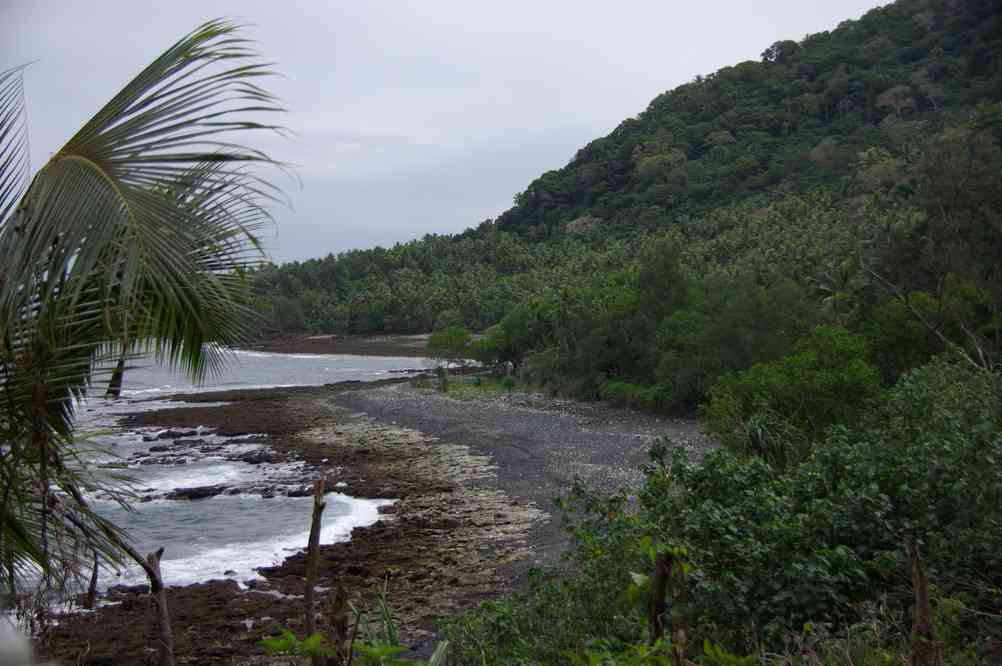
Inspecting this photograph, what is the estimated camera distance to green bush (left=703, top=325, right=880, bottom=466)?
20703 millimetres

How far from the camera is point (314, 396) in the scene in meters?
53.0

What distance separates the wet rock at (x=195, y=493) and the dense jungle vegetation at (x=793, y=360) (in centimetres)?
1202

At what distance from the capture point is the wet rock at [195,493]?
26219 mm

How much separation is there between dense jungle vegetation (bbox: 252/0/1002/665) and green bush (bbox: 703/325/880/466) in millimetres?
79

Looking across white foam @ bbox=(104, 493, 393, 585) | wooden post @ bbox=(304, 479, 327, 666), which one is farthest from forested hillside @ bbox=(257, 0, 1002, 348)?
wooden post @ bbox=(304, 479, 327, 666)

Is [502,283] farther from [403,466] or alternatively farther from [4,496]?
[4,496]

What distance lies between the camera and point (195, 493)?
26.5 m

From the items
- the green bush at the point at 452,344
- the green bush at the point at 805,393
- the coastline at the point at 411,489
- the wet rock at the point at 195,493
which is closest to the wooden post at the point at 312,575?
the coastline at the point at 411,489

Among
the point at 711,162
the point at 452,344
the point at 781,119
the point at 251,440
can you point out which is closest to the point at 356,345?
the point at 452,344

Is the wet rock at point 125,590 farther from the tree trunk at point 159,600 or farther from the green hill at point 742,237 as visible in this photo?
the tree trunk at point 159,600

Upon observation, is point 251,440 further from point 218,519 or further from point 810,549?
point 810,549

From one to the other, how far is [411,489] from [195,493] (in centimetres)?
634

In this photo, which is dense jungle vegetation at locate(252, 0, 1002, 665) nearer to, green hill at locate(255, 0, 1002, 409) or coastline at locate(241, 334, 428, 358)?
green hill at locate(255, 0, 1002, 409)

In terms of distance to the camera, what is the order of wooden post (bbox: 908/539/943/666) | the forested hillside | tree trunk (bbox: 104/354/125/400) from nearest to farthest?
wooden post (bbox: 908/539/943/666), tree trunk (bbox: 104/354/125/400), the forested hillside
